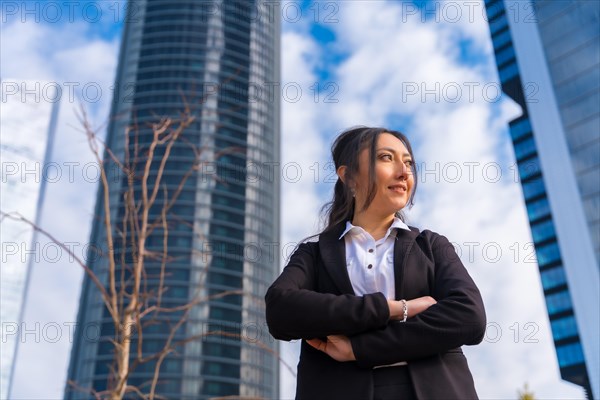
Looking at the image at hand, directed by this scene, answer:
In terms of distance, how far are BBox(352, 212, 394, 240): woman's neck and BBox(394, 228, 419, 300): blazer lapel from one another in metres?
0.06

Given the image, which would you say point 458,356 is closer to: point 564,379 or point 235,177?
point 564,379

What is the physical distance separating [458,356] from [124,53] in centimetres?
9474

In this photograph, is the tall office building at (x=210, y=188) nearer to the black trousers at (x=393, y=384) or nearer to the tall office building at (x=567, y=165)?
the tall office building at (x=567, y=165)

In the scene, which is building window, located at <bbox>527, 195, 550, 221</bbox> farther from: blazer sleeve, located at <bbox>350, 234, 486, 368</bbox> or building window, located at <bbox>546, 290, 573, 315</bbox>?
blazer sleeve, located at <bbox>350, 234, 486, 368</bbox>

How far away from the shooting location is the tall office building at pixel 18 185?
220ft

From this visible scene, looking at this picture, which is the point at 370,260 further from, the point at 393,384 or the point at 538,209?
the point at 538,209

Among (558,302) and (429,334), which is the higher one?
(558,302)

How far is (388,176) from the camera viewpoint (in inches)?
81.7

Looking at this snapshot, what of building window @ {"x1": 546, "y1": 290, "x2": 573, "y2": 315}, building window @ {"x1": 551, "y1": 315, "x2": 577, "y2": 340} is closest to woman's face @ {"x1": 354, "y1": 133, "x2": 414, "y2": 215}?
building window @ {"x1": 551, "y1": 315, "x2": 577, "y2": 340}

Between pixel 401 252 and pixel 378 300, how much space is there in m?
0.31

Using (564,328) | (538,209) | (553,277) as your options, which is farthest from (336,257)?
(538,209)

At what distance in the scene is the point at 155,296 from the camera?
4.57 meters

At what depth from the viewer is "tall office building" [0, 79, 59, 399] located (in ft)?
220

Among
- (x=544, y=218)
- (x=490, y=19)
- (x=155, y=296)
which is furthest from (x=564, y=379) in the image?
(x=155, y=296)
